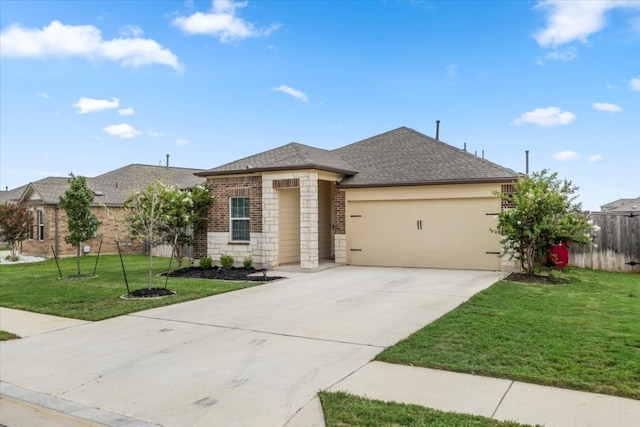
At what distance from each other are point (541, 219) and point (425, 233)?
3780 millimetres

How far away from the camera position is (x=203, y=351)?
591 cm

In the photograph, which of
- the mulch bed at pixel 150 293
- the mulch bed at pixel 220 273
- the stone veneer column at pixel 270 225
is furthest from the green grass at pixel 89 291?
the stone veneer column at pixel 270 225

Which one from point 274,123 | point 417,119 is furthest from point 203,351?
point 417,119

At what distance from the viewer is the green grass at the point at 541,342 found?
455cm

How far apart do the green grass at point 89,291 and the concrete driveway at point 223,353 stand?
83 centimetres

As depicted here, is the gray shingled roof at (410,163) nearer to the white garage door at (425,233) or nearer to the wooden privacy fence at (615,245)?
the white garage door at (425,233)

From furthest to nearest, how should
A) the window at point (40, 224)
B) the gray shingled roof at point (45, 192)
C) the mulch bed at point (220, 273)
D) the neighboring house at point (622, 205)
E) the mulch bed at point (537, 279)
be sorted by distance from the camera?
the neighboring house at point (622, 205)
the window at point (40, 224)
the gray shingled roof at point (45, 192)
the mulch bed at point (220, 273)
the mulch bed at point (537, 279)

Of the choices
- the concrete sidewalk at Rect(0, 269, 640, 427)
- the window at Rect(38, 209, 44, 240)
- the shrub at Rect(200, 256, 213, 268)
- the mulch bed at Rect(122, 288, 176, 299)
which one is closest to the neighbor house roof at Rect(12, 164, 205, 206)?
the window at Rect(38, 209, 44, 240)

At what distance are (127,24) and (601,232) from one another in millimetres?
17156

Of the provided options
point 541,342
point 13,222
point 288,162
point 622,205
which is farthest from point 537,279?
point 622,205

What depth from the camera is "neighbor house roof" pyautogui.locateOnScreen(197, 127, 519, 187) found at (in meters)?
13.7

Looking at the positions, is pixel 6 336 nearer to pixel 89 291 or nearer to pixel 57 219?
pixel 89 291

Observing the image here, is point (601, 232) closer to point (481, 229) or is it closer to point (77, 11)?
point (481, 229)

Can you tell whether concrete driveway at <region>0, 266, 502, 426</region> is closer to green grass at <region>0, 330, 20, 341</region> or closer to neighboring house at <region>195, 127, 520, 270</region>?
green grass at <region>0, 330, 20, 341</region>
